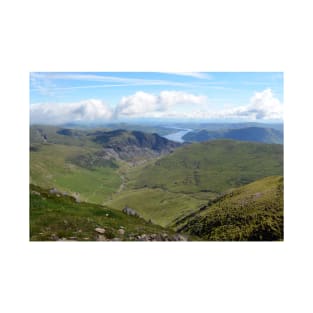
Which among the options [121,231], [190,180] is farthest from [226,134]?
[190,180]

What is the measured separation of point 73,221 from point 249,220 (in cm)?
1025

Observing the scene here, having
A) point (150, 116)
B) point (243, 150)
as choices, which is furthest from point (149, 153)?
point (150, 116)

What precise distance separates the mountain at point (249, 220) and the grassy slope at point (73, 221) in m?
3.17

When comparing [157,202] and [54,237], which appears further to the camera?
[157,202]

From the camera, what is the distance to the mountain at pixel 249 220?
1930 centimetres

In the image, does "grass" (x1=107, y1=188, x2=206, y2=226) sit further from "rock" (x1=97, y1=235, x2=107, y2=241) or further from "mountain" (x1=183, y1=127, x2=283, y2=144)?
"rock" (x1=97, y1=235, x2=107, y2=241)

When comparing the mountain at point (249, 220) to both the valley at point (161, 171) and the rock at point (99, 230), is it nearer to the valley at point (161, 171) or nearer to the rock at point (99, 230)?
the rock at point (99, 230)

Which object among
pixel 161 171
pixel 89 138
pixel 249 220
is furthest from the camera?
pixel 161 171

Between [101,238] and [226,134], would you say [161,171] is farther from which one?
[101,238]

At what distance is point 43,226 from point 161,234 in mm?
6369

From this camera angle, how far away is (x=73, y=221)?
1808 cm

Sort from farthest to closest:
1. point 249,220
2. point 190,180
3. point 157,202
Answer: point 157,202
point 190,180
point 249,220
